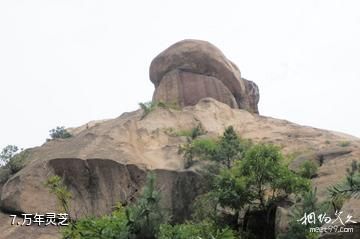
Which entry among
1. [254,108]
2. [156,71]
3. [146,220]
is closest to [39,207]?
[146,220]

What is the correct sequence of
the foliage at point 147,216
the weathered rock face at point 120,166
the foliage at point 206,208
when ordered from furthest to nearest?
the weathered rock face at point 120,166, the foliage at point 206,208, the foliage at point 147,216

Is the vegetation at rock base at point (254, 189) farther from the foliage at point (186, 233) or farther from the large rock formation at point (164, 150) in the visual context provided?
the foliage at point (186, 233)

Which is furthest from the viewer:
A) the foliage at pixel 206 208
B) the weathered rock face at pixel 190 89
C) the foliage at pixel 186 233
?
the weathered rock face at pixel 190 89

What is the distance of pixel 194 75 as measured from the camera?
31.4 metres

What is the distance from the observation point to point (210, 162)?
20938mm

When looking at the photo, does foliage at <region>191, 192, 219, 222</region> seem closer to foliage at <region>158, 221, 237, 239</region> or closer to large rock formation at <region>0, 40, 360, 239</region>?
large rock formation at <region>0, 40, 360, 239</region>

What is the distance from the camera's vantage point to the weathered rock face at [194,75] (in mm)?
30969

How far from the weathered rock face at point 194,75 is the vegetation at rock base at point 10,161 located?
950 cm

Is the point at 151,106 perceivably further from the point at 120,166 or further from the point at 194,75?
the point at 120,166

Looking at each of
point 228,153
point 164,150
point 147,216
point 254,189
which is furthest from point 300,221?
point 164,150

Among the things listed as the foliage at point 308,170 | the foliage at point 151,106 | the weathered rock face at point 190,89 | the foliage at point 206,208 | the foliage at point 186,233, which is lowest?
the foliage at point 206,208

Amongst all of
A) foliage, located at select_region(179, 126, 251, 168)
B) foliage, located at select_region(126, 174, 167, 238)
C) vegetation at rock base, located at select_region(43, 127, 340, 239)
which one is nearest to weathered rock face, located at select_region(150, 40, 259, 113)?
foliage, located at select_region(179, 126, 251, 168)

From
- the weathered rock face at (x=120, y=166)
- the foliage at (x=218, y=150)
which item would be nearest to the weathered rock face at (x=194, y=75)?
the weathered rock face at (x=120, y=166)

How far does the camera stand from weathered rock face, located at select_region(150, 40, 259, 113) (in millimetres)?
30969
